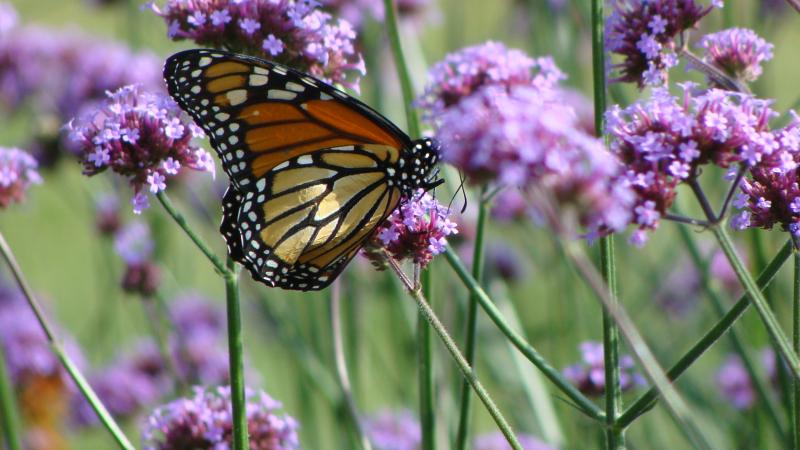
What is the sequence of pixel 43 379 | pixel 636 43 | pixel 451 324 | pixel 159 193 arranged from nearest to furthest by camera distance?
pixel 159 193, pixel 636 43, pixel 451 324, pixel 43 379

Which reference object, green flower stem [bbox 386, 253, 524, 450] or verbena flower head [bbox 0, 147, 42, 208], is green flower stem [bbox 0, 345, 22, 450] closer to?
verbena flower head [bbox 0, 147, 42, 208]

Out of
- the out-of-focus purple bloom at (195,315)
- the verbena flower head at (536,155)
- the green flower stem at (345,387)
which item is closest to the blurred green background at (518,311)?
the out-of-focus purple bloom at (195,315)

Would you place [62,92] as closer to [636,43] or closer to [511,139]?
[636,43]

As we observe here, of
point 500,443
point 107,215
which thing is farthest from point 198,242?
point 107,215

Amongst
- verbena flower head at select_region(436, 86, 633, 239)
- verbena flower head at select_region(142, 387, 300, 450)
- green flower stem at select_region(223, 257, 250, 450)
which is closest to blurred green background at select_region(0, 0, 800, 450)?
verbena flower head at select_region(142, 387, 300, 450)

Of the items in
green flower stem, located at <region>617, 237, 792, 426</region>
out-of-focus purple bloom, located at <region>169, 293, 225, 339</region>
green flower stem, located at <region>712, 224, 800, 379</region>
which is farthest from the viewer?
out-of-focus purple bloom, located at <region>169, 293, 225, 339</region>

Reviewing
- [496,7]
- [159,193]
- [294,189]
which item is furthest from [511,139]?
[496,7]
